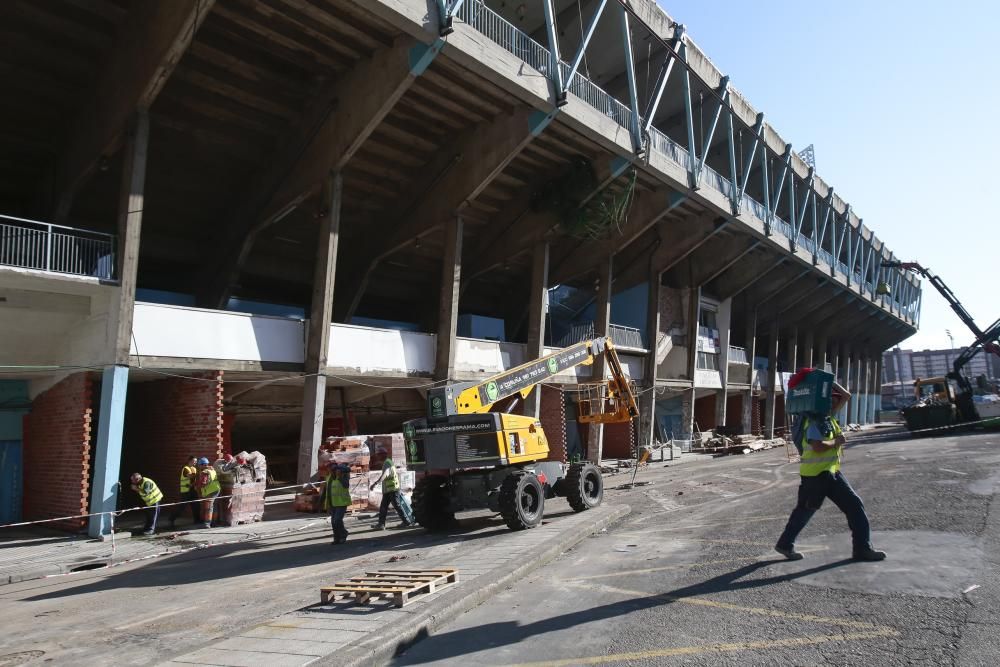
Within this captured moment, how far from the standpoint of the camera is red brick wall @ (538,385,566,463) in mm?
25250

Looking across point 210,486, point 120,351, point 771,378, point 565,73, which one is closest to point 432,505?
point 210,486

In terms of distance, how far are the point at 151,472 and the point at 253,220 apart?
767cm

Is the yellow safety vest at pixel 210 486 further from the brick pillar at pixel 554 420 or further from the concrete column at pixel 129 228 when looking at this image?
the brick pillar at pixel 554 420

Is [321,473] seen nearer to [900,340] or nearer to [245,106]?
[245,106]

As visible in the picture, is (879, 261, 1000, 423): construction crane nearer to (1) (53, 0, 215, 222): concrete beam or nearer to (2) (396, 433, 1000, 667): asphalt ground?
(2) (396, 433, 1000, 667): asphalt ground

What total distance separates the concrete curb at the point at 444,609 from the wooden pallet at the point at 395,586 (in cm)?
31

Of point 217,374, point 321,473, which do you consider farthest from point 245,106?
point 321,473

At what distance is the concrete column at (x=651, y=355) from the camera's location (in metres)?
28.9

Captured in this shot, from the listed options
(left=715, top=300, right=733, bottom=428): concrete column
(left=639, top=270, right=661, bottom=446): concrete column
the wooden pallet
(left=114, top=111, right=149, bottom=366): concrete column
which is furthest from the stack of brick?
(left=715, top=300, right=733, bottom=428): concrete column

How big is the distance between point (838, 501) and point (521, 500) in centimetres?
593

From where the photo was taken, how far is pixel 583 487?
1344 cm

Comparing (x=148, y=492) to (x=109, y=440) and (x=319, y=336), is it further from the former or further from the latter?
(x=319, y=336)

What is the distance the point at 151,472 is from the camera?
666 inches

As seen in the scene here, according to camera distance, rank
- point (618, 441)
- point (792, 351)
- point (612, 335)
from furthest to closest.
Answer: point (792, 351), point (618, 441), point (612, 335)
